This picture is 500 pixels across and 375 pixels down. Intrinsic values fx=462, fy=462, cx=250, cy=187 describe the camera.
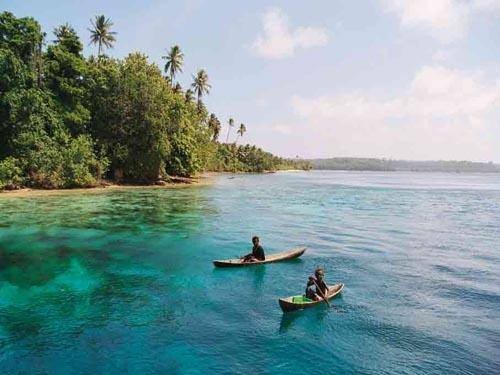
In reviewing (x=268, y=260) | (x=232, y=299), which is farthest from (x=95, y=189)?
(x=232, y=299)

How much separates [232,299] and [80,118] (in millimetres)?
50507

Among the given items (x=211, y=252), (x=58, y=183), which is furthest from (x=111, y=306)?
(x=58, y=183)

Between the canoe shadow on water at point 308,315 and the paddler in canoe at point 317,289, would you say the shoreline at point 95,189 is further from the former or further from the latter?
the canoe shadow on water at point 308,315

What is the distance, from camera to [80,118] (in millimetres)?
62625

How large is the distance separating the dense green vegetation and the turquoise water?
17600 millimetres

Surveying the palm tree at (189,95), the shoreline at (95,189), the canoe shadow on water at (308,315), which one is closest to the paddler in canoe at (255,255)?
the canoe shadow on water at (308,315)

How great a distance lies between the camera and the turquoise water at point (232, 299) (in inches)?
551

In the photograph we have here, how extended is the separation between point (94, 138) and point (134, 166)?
22.8 feet

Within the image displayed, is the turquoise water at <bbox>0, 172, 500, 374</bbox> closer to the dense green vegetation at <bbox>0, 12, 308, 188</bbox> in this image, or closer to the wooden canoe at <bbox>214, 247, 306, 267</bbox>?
the wooden canoe at <bbox>214, 247, 306, 267</bbox>

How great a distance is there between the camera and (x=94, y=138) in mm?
67188

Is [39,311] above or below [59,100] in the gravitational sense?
below

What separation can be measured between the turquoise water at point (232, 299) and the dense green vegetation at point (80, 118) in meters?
17.6

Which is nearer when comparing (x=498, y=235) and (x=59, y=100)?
(x=498, y=235)

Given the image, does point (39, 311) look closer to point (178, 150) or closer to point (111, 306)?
point (111, 306)
